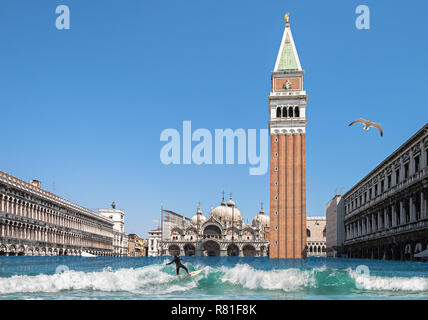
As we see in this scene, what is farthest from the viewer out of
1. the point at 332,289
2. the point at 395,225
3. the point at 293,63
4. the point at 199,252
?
the point at 199,252

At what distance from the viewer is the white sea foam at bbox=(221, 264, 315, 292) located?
19484 mm

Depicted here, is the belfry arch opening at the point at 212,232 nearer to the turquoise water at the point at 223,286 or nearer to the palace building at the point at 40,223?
the palace building at the point at 40,223

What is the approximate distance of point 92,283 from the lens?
19.8 metres

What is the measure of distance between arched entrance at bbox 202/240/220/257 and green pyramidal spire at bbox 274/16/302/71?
57.6 meters

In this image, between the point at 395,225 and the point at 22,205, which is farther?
the point at 22,205

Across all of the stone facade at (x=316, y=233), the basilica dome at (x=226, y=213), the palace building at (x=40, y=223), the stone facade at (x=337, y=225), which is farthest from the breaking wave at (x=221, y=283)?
the stone facade at (x=316, y=233)

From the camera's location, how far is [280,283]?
19.7m

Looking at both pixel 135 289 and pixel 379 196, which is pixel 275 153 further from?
pixel 135 289

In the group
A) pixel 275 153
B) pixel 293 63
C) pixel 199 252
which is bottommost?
pixel 199 252

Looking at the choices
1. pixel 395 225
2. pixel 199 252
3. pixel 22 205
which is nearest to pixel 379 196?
pixel 395 225

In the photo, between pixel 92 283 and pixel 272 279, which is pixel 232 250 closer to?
pixel 272 279

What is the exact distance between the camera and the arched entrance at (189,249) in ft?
414

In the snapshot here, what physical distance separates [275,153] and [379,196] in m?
24.7

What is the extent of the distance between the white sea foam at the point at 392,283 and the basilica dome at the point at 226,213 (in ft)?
367
